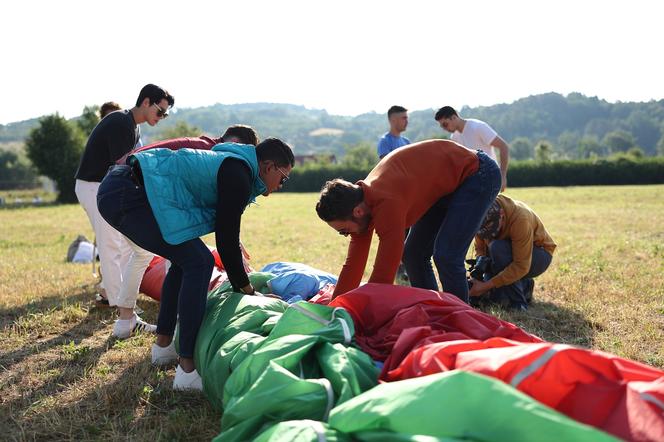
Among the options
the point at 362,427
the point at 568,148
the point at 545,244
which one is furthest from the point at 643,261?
the point at 568,148

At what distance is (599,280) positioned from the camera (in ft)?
20.9

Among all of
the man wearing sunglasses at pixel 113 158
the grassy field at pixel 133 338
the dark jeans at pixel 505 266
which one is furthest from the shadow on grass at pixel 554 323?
the man wearing sunglasses at pixel 113 158

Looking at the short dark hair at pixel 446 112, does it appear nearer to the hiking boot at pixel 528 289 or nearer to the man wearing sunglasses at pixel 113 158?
the hiking boot at pixel 528 289

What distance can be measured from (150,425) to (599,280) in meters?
5.14

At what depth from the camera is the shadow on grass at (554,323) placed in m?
4.43

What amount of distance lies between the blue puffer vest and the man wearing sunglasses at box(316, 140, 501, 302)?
2.01 feet

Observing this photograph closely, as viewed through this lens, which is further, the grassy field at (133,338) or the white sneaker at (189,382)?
the white sneaker at (189,382)

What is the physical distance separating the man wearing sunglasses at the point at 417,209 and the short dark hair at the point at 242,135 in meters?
0.78

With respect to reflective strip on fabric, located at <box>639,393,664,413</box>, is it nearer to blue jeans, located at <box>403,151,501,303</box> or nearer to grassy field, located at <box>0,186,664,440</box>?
grassy field, located at <box>0,186,664,440</box>

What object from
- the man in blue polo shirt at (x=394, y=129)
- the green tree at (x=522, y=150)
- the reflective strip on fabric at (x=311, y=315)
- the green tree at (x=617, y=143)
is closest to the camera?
the reflective strip on fabric at (x=311, y=315)

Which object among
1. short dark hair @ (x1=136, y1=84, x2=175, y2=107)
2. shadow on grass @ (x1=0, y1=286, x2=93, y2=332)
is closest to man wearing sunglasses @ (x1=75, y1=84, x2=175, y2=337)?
short dark hair @ (x1=136, y1=84, x2=175, y2=107)

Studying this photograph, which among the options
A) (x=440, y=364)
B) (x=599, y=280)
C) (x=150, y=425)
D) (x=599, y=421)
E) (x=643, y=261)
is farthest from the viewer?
(x=643, y=261)

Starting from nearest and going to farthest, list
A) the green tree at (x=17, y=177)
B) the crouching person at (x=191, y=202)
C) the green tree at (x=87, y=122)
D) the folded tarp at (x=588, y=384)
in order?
the folded tarp at (x=588, y=384), the crouching person at (x=191, y=202), the green tree at (x=87, y=122), the green tree at (x=17, y=177)

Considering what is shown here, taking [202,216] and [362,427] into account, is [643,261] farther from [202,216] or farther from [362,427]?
[362,427]
